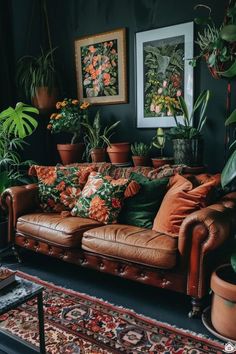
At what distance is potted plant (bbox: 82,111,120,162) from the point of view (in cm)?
339

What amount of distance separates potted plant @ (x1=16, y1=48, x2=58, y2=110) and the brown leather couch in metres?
1.15

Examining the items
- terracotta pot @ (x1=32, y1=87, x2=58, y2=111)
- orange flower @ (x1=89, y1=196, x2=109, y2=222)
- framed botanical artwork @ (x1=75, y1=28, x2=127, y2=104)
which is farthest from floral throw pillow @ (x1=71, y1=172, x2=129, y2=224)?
terracotta pot @ (x1=32, y1=87, x2=58, y2=111)

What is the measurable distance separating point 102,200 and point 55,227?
1.35ft

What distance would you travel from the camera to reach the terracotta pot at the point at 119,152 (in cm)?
330

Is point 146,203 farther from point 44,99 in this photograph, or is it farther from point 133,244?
point 44,99

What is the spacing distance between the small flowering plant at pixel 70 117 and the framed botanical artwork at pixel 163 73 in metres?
0.57

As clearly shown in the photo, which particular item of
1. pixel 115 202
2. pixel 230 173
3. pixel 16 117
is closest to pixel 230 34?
pixel 230 173

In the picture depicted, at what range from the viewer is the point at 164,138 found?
3.12m

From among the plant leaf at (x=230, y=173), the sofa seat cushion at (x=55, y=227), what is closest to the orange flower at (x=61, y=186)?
the sofa seat cushion at (x=55, y=227)

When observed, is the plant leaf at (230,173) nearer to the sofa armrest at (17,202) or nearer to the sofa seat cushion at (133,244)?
the sofa seat cushion at (133,244)

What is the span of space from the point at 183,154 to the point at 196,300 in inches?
45.4

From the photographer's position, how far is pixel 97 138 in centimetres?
344

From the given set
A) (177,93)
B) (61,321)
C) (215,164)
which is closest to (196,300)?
(61,321)

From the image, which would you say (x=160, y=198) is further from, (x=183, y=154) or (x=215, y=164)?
(x=215, y=164)
